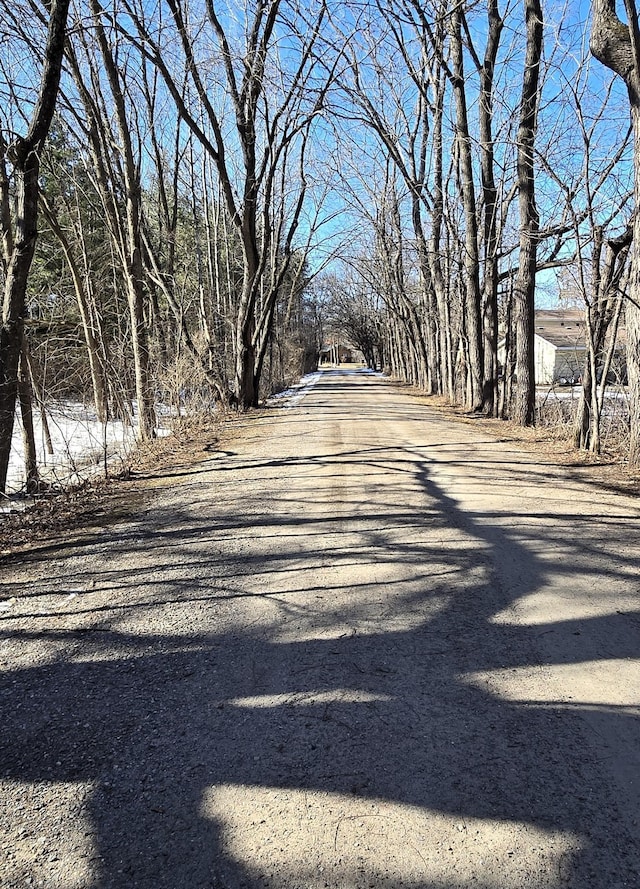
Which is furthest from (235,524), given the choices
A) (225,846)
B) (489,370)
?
(489,370)

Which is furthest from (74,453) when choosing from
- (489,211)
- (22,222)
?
(489,211)

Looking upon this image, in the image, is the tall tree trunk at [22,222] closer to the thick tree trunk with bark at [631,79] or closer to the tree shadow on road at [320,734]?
the tree shadow on road at [320,734]

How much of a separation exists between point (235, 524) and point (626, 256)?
7232 millimetres

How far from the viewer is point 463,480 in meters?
7.38

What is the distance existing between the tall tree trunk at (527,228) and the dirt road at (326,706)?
814 cm

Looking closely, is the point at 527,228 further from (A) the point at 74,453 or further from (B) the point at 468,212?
(A) the point at 74,453

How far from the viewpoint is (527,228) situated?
12.8m

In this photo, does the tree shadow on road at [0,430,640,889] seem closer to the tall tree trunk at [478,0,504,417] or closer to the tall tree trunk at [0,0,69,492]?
the tall tree trunk at [0,0,69,492]

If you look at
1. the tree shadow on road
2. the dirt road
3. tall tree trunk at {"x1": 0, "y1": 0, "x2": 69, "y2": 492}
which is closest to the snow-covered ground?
tall tree trunk at {"x1": 0, "y1": 0, "x2": 69, "y2": 492}

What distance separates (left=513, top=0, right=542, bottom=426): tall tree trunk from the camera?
12.3 metres

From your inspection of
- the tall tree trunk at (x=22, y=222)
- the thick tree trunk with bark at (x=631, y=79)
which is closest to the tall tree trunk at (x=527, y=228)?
the thick tree trunk with bark at (x=631, y=79)

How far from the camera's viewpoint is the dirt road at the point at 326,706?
195 centimetres

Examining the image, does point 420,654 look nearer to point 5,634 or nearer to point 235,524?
point 5,634

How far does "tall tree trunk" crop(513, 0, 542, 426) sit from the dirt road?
8141 millimetres
